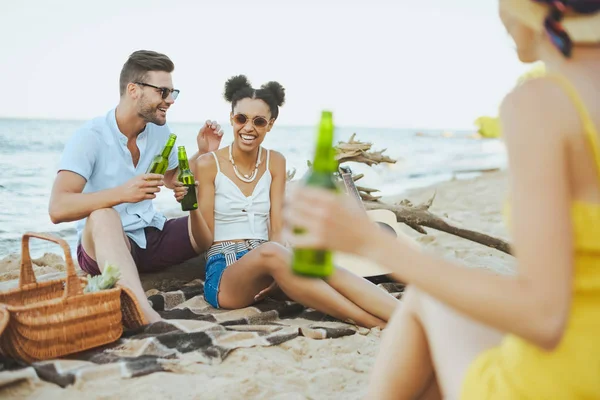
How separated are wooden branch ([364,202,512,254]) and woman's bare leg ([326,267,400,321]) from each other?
1.74 m

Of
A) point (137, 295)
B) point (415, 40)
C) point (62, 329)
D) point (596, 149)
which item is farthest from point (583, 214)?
point (415, 40)

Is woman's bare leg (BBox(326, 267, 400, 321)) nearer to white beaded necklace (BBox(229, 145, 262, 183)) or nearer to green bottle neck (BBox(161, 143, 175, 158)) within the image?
white beaded necklace (BBox(229, 145, 262, 183))

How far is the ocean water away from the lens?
27.5 ft

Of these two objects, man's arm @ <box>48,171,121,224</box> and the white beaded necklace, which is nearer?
man's arm @ <box>48,171,121,224</box>

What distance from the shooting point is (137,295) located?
3422mm

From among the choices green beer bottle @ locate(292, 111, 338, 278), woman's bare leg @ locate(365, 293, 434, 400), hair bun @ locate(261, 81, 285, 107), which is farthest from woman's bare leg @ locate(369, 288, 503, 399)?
hair bun @ locate(261, 81, 285, 107)

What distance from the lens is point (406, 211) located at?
5.41 metres

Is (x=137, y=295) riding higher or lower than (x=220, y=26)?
lower

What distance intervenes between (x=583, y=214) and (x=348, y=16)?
29146mm

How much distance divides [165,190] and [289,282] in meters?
8.34

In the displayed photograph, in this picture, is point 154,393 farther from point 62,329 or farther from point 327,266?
point 327,266

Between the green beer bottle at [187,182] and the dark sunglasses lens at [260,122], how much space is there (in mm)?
546

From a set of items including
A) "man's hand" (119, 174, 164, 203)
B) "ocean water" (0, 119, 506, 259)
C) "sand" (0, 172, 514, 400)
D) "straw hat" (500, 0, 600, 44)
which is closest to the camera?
"straw hat" (500, 0, 600, 44)

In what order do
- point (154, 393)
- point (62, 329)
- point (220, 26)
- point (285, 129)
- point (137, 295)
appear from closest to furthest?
1. point (154, 393)
2. point (62, 329)
3. point (137, 295)
4. point (220, 26)
5. point (285, 129)
